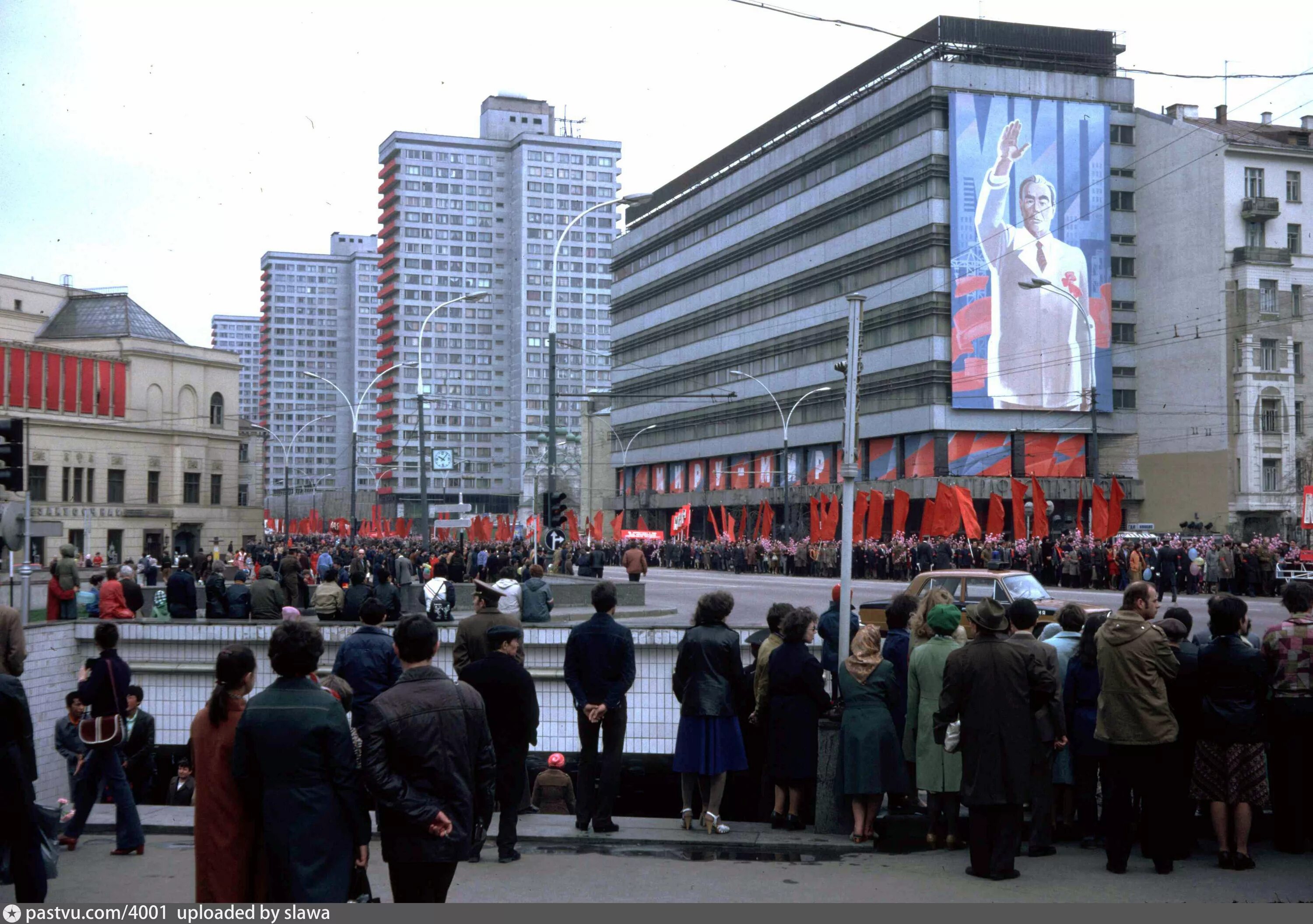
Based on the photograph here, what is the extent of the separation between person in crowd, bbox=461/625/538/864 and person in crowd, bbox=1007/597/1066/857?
2938mm

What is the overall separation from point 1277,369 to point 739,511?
116 feet

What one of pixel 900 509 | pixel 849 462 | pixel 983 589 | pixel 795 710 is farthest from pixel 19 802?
pixel 900 509

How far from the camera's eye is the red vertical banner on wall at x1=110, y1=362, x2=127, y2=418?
73750 millimetres

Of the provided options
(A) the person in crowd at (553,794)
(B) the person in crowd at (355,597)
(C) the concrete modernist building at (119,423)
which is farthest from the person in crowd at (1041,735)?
(C) the concrete modernist building at (119,423)

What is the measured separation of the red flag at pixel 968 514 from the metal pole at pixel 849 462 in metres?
30.5

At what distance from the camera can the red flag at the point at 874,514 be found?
50.7m

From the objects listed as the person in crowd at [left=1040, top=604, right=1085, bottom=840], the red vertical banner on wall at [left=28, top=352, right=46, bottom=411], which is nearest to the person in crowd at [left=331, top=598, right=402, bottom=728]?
the person in crowd at [left=1040, top=604, right=1085, bottom=840]

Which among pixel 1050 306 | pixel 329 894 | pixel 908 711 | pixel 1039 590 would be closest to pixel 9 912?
pixel 329 894

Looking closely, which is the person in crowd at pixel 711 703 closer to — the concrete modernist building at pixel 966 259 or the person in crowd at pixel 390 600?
the person in crowd at pixel 390 600

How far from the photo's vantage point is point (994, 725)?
7.47 metres

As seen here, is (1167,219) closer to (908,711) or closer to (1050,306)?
(1050,306)

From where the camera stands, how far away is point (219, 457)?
80.7 meters

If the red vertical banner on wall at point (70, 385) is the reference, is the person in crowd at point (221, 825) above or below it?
below

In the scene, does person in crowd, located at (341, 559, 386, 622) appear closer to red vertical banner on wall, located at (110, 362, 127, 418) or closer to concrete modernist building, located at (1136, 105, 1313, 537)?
concrete modernist building, located at (1136, 105, 1313, 537)
